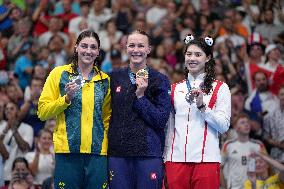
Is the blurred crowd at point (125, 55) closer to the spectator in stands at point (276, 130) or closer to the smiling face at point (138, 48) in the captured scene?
the spectator in stands at point (276, 130)

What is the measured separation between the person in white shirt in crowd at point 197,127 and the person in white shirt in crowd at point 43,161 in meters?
4.28

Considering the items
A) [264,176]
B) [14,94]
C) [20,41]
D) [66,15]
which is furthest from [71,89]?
[66,15]

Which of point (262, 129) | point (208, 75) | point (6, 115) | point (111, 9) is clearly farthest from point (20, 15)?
point (208, 75)

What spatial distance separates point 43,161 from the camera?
1284 centimetres

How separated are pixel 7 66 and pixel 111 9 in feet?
9.81

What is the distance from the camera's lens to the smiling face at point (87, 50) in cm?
871

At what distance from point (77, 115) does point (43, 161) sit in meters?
4.39

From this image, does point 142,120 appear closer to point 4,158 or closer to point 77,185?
point 77,185

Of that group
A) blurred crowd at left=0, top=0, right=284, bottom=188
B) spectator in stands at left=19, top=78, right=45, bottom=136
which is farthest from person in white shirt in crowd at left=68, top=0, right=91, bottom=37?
spectator in stands at left=19, top=78, right=45, bottom=136

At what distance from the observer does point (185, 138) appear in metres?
8.75

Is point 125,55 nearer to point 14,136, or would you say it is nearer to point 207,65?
point 14,136

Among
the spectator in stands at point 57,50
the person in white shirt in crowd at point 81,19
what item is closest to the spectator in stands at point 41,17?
the person in white shirt in crowd at point 81,19

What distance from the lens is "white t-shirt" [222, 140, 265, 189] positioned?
12.8 m

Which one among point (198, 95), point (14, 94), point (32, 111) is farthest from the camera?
point (14, 94)
